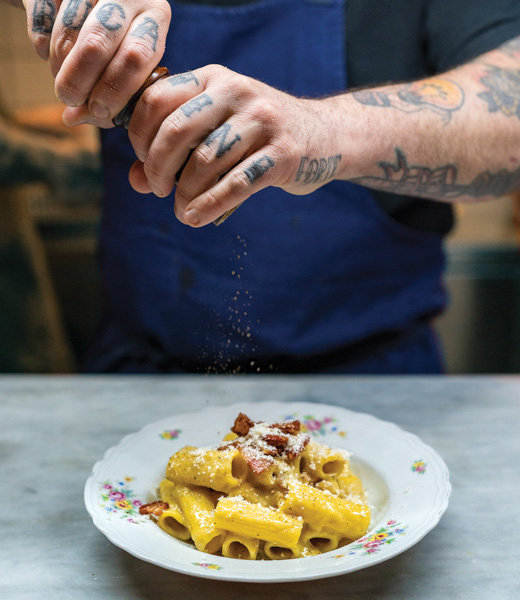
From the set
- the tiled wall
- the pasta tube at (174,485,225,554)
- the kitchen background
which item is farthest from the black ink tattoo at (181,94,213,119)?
the tiled wall

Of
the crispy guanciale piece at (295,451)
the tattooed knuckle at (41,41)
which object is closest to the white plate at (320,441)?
the crispy guanciale piece at (295,451)

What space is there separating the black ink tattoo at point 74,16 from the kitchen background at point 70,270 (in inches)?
51.3

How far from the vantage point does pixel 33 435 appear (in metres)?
0.97

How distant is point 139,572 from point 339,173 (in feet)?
1.67

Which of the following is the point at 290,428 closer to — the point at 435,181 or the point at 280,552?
the point at 280,552

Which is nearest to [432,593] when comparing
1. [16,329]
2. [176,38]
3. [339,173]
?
[339,173]

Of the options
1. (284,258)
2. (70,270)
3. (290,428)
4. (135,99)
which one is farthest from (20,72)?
(290,428)

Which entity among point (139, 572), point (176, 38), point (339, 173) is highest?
point (176, 38)

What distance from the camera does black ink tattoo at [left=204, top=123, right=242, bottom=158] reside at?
0.64 meters

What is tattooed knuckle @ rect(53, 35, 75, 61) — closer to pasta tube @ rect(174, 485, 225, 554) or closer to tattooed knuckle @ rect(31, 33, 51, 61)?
tattooed knuckle @ rect(31, 33, 51, 61)

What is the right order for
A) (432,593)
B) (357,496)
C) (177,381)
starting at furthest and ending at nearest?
1. (177,381)
2. (357,496)
3. (432,593)

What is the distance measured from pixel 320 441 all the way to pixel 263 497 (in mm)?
186

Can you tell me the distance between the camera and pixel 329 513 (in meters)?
0.64

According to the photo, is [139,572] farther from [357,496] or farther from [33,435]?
[33,435]
